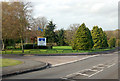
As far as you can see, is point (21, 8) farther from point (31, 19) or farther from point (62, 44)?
point (62, 44)

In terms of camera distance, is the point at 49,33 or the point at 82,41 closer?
the point at 82,41

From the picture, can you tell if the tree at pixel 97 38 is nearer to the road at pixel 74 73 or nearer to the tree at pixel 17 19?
the tree at pixel 17 19

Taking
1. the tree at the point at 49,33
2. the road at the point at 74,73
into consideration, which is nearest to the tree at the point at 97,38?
the tree at the point at 49,33

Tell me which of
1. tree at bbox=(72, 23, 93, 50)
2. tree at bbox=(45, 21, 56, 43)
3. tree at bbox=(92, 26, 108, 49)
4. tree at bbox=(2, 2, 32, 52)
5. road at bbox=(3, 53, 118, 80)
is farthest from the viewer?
tree at bbox=(45, 21, 56, 43)

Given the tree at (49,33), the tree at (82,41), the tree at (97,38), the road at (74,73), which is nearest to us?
the road at (74,73)

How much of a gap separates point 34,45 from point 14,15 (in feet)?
55.6

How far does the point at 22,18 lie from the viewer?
34.8 metres

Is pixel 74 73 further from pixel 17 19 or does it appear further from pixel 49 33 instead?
pixel 49 33

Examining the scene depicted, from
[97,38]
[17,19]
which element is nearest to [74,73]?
[17,19]

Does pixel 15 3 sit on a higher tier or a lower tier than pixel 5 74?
higher

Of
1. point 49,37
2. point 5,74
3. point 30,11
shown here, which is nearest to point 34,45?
point 49,37

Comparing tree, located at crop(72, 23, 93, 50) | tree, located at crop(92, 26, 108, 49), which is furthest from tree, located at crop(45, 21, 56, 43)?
tree, located at crop(72, 23, 93, 50)

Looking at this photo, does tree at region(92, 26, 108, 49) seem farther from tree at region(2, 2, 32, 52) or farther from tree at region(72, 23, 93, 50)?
tree at region(2, 2, 32, 52)

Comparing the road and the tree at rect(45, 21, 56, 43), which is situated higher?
the tree at rect(45, 21, 56, 43)
